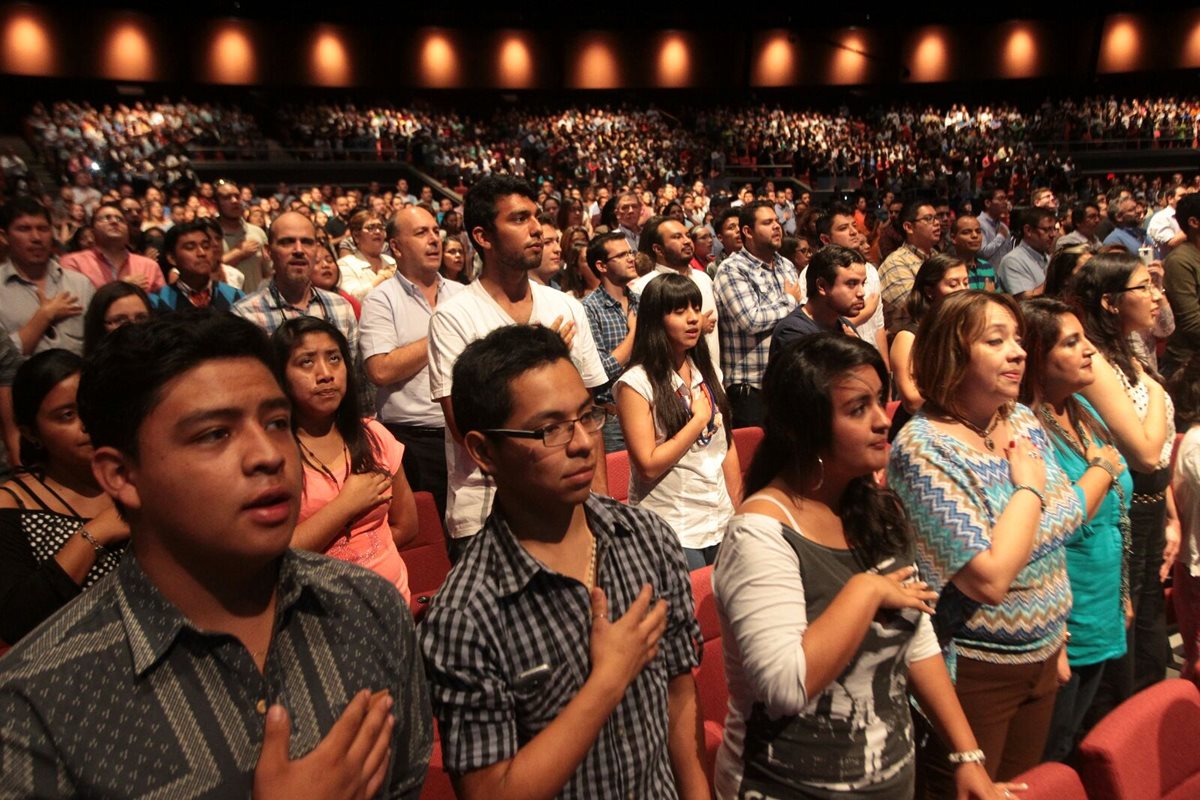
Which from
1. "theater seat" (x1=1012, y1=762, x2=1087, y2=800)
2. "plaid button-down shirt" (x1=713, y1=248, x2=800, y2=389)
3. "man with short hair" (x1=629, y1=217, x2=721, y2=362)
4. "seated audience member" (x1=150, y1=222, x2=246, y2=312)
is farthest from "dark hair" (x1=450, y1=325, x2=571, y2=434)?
"man with short hair" (x1=629, y1=217, x2=721, y2=362)

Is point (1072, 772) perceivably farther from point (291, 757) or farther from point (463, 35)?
point (463, 35)

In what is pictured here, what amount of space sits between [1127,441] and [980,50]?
25.8 meters

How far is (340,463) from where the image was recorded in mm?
2426

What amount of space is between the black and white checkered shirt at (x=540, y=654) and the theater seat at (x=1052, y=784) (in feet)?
2.30

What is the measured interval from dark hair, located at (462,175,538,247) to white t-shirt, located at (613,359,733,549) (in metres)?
→ 0.69

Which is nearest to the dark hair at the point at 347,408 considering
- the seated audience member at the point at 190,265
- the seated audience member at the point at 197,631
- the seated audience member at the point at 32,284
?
the seated audience member at the point at 197,631

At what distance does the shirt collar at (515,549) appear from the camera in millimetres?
1415

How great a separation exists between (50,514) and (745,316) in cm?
353

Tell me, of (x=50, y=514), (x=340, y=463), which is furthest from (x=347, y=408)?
(x=50, y=514)

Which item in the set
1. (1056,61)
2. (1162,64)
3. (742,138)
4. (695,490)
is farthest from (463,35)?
(695,490)

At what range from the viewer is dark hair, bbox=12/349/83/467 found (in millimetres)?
2197

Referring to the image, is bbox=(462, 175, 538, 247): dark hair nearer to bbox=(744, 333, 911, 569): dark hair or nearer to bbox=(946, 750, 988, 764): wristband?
bbox=(744, 333, 911, 569): dark hair

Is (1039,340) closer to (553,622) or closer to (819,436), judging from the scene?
(819,436)

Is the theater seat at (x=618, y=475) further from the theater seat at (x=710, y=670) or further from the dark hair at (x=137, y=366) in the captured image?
the dark hair at (x=137, y=366)
